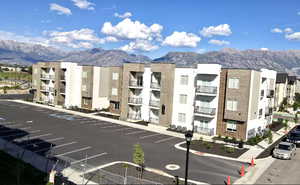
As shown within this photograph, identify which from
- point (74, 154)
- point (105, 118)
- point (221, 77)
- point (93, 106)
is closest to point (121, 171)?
point (74, 154)

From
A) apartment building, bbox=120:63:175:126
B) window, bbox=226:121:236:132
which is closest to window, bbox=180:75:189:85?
apartment building, bbox=120:63:175:126

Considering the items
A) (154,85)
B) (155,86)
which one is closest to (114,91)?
(154,85)

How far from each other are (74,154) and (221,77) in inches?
888

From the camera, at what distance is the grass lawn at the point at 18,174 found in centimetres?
1642

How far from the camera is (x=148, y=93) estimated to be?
4353cm

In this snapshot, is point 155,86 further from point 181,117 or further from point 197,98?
point 197,98

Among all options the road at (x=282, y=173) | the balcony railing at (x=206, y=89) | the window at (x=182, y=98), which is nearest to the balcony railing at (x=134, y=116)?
the window at (x=182, y=98)

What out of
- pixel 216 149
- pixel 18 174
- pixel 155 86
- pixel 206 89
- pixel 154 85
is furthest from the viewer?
pixel 154 85

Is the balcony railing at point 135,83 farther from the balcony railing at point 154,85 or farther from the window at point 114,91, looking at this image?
the window at point 114,91

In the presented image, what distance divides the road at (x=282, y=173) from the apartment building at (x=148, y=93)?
18.6 meters

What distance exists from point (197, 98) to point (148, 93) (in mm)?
9711

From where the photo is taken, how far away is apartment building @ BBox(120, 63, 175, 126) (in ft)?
130

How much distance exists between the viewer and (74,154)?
2400cm

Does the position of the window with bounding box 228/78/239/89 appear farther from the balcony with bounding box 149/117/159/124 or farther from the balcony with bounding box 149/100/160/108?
the balcony with bounding box 149/117/159/124
